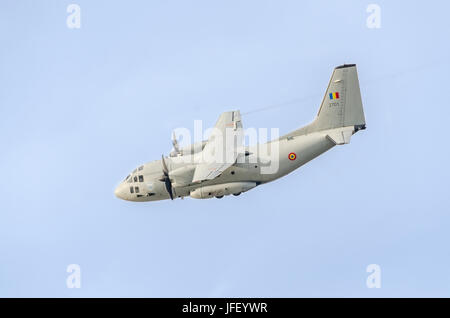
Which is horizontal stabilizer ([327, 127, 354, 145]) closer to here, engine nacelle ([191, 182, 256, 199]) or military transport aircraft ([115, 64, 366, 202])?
military transport aircraft ([115, 64, 366, 202])

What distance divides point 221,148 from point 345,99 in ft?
26.6

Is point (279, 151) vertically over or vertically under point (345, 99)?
under

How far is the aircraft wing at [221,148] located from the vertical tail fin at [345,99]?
604 centimetres

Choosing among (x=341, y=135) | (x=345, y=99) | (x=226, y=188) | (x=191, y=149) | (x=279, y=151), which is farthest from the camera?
(x=191, y=149)

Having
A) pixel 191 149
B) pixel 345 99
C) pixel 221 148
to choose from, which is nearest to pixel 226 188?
pixel 221 148

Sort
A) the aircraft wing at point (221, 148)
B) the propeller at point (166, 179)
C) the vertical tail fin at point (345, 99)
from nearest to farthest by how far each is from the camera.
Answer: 1. the aircraft wing at point (221, 148)
2. the vertical tail fin at point (345, 99)
3. the propeller at point (166, 179)

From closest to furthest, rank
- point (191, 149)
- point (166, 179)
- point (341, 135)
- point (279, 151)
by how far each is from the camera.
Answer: point (341, 135) → point (279, 151) → point (166, 179) → point (191, 149)

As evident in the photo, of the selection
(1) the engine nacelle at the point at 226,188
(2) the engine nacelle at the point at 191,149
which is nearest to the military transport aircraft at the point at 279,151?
(1) the engine nacelle at the point at 226,188

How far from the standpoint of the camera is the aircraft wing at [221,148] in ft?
210

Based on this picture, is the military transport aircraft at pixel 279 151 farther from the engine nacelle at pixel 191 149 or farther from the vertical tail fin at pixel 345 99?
the engine nacelle at pixel 191 149

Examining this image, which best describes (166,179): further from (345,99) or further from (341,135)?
(345,99)

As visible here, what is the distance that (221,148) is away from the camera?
66.9m

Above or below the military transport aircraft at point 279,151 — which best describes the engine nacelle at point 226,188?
below

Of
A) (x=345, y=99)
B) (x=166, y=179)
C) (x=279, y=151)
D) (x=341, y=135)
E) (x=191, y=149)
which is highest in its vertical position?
(x=345, y=99)
